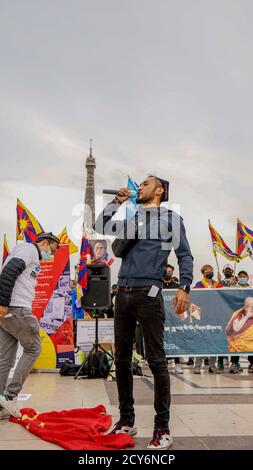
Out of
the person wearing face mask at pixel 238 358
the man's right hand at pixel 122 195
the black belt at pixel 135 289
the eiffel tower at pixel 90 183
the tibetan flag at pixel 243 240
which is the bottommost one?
the person wearing face mask at pixel 238 358

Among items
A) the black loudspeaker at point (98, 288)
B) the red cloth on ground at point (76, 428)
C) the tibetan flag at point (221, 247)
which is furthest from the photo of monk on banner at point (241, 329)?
the tibetan flag at point (221, 247)

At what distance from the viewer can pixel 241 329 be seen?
9.57 m

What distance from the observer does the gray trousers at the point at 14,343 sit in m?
4.66

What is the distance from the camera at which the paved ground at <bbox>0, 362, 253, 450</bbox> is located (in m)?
3.64

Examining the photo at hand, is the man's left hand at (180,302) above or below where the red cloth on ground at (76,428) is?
above

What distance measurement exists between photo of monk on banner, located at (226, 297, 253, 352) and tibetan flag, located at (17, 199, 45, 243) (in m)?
5.32

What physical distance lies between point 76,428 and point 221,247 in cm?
1369

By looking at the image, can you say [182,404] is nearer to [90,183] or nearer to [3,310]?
[3,310]

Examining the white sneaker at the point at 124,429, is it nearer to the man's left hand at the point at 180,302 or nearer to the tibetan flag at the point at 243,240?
the man's left hand at the point at 180,302

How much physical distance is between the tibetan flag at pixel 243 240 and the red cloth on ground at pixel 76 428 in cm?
1264

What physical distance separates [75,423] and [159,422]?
3.19 feet

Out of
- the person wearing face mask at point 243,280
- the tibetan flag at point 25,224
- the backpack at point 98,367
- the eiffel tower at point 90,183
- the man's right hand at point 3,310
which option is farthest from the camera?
the eiffel tower at point 90,183

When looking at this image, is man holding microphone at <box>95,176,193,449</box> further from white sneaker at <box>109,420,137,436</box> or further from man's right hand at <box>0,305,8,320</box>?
man's right hand at <box>0,305,8,320</box>
